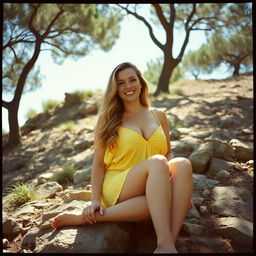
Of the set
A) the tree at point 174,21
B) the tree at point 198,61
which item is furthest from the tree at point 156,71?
the tree at point 174,21

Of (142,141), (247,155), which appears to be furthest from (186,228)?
(247,155)

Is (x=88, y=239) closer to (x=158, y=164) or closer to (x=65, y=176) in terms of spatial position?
(x=158, y=164)

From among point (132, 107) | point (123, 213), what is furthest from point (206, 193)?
point (123, 213)

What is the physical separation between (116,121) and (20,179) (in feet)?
12.6

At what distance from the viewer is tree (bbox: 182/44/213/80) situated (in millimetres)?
18372

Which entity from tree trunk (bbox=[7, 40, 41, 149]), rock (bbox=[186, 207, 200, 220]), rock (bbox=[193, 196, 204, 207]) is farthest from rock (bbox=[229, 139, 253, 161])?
tree trunk (bbox=[7, 40, 41, 149])

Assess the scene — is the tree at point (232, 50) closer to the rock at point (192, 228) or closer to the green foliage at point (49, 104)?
the green foliage at point (49, 104)

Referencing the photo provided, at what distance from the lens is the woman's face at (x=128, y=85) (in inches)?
99.2

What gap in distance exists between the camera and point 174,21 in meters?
9.97

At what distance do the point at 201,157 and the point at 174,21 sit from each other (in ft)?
24.0

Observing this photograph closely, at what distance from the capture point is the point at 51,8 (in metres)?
8.54

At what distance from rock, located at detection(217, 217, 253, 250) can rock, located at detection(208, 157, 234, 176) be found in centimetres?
110

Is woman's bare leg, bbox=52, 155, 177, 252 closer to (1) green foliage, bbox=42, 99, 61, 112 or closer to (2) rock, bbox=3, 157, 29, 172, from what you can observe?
(2) rock, bbox=3, 157, 29, 172

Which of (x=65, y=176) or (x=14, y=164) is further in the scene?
(x=14, y=164)
